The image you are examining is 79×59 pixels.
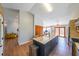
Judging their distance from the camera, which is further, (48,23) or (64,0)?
(48,23)

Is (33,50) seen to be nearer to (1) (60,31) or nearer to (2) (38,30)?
(2) (38,30)

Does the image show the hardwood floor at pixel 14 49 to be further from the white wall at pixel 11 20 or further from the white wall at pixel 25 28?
the white wall at pixel 11 20

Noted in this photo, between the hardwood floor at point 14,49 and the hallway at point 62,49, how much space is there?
69 cm

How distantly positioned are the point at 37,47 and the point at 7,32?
85cm

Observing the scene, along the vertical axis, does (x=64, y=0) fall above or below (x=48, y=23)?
above

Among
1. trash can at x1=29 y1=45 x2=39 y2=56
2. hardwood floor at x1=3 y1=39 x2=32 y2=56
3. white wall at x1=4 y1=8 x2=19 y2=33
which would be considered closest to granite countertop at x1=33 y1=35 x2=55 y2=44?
trash can at x1=29 y1=45 x2=39 y2=56

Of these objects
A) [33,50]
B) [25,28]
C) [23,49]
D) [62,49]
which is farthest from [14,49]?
[62,49]

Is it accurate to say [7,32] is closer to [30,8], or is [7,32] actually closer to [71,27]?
[30,8]

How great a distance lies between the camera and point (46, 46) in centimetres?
240

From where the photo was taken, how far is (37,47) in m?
2.39

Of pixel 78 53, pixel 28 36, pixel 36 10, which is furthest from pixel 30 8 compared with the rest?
pixel 78 53

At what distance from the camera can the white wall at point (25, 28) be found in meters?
2.42

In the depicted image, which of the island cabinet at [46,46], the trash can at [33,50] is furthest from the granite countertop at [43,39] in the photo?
the trash can at [33,50]

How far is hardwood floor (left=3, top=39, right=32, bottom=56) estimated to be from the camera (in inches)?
93.7
